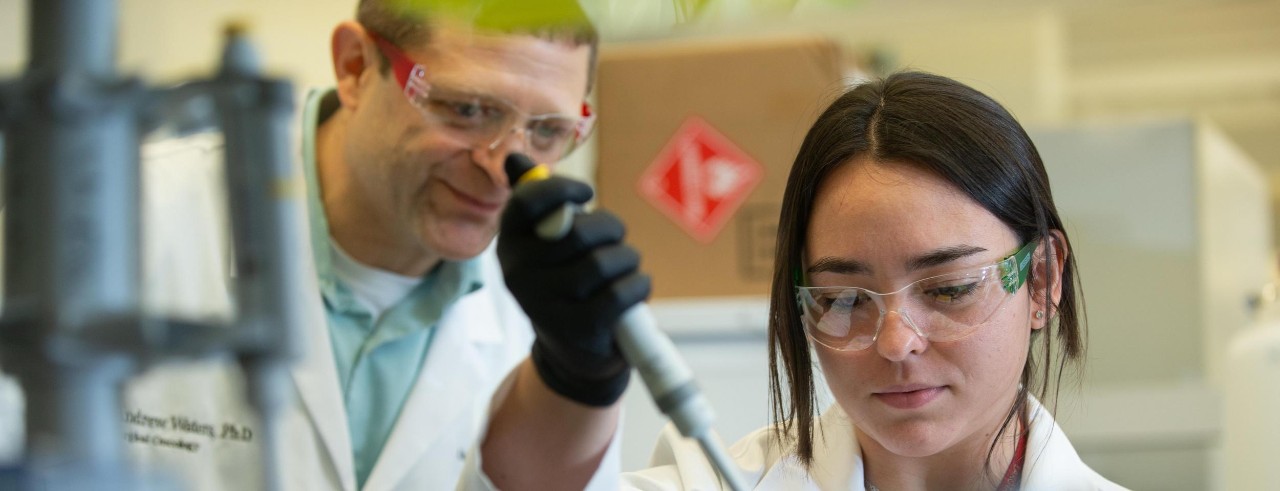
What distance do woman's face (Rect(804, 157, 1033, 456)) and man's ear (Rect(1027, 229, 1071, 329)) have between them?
0.10 ft

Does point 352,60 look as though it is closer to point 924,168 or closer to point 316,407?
point 316,407

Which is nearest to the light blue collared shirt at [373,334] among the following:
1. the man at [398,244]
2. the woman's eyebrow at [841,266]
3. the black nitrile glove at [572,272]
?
the man at [398,244]

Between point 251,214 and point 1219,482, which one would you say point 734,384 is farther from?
point 251,214

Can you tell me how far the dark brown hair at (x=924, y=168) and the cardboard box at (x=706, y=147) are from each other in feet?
2.95

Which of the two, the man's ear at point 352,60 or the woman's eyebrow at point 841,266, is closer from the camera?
the woman's eyebrow at point 841,266

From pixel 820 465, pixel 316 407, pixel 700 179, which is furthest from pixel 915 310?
pixel 700 179

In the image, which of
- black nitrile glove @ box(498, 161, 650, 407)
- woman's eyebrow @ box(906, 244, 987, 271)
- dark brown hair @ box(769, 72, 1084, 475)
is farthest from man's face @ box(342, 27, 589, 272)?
black nitrile glove @ box(498, 161, 650, 407)

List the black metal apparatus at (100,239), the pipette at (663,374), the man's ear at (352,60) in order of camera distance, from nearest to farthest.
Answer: the black metal apparatus at (100,239) < the pipette at (663,374) < the man's ear at (352,60)

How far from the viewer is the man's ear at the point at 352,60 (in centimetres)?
146

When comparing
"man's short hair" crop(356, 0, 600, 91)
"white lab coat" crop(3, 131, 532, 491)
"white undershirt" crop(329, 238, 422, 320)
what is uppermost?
"man's short hair" crop(356, 0, 600, 91)

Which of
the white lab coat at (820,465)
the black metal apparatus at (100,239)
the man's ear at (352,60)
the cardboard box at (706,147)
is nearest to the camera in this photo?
the black metal apparatus at (100,239)

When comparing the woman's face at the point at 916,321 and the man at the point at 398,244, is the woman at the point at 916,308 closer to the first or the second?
the woman's face at the point at 916,321

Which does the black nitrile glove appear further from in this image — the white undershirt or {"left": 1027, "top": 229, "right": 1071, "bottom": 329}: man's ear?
the white undershirt

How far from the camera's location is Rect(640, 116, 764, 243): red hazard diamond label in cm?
226
